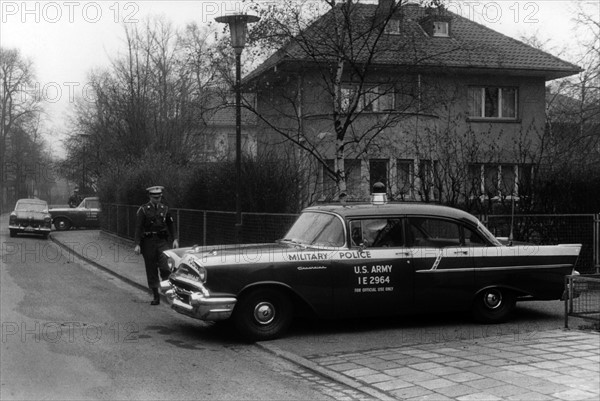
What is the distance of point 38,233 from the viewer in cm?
3216

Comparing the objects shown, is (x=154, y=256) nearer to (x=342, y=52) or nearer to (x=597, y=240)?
(x=342, y=52)

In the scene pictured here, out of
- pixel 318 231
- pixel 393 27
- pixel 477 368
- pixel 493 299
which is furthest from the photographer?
pixel 393 27

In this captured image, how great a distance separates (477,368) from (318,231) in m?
3.13

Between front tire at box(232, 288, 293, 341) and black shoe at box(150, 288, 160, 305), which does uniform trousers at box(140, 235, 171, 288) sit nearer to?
black shoe at box(150, 288, 160, 305)

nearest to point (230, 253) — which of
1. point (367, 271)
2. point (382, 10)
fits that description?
point (367, 271)

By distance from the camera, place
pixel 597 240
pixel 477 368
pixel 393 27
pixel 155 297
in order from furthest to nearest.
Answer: pixel 393 27, pixel 597 240, pixel 155 297, pixel 477 368

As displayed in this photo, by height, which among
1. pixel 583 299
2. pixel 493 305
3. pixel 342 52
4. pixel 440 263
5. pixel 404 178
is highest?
pixel 342 52

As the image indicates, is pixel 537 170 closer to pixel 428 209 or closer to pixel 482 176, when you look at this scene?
pixel 482 176

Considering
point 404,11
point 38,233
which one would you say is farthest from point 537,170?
point 38,233

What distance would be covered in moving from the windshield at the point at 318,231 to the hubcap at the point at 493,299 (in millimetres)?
2166

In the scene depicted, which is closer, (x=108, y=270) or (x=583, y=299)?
(x=583, y=299)

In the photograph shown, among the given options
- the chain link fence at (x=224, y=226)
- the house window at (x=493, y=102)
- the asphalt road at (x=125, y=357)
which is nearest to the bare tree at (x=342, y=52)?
the chain link fence at (x=224, y=226)

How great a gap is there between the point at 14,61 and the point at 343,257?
73.1 metres

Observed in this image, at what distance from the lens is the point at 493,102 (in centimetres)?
2708
